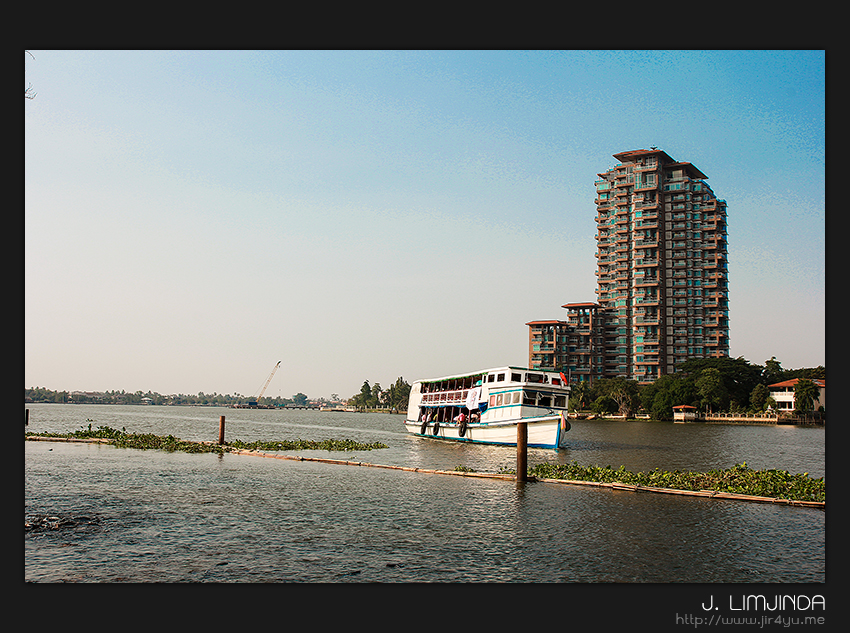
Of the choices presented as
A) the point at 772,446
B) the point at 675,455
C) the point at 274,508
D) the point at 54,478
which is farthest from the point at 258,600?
the point at 772,446

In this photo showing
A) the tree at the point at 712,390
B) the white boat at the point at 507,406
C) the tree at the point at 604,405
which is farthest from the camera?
the tree at the point at 604,405

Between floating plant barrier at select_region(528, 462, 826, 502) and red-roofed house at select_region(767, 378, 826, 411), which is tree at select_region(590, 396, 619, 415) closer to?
red-roofed house at select_region(767, 378, 826, 411)

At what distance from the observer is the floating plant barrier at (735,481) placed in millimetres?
27219

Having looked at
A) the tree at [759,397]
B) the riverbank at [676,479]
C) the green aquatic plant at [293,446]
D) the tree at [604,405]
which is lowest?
Result: the tree at [604,405]

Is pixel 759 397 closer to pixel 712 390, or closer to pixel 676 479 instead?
pixel 712 390

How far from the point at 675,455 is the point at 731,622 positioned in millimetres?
50100

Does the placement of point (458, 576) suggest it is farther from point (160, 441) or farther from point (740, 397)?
point (740, 397)

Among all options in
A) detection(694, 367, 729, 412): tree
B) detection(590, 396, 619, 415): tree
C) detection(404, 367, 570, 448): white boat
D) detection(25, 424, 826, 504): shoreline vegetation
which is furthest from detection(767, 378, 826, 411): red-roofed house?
detection(25, 424, 826, 504): shoreline vegetation

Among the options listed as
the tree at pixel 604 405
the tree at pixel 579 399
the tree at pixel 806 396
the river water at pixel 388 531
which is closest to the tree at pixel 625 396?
the tree at pixel 604 405

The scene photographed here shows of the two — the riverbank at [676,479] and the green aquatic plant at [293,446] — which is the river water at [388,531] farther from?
the green aquatic plant at [293,446]

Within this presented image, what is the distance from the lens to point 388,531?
2225 centimetres

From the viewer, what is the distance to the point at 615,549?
19.5 m

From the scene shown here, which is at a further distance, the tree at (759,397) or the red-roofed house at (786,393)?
the tree at (759,397)

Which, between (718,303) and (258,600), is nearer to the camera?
(258,600)
